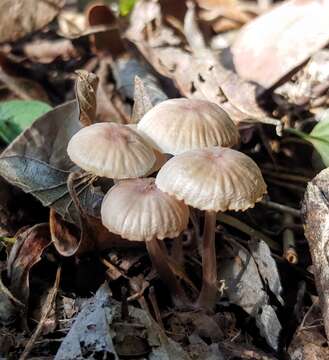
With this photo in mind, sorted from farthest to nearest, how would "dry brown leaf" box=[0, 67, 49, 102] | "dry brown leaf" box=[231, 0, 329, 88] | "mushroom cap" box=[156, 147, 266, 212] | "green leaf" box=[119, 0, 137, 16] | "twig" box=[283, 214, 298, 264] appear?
"green leaf" box=[119, 0, 137, 16], "dry brown leaf" box=[0, 67, 49, 102], "dry brown leaf" box=[231, 0, 329, 88], "twig" box=[283, 214, 298, 264], "mushroom cap" box=[156, 147, 266, 212]

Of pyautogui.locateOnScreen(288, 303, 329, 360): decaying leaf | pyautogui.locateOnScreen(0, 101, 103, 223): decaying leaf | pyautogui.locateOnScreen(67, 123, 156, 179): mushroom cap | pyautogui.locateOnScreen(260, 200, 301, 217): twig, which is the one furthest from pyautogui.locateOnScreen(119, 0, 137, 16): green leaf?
pyautogui.locateOnScreen(288, 303, 329, 360): decaying leaf

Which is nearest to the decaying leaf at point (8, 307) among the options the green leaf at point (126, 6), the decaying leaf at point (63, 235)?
the decaying leaf at point (63, 235)

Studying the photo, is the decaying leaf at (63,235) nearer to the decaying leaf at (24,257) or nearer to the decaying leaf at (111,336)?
the decaying leaf at (24,257)

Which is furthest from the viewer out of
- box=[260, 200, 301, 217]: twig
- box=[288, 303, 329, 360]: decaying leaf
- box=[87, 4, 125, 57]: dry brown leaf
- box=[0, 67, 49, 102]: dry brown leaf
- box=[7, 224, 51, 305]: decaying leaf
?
box=[87, 4, 125, 57]: dry brown leaf

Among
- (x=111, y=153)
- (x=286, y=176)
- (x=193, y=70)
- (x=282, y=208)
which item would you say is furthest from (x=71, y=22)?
(x=111, y=153)

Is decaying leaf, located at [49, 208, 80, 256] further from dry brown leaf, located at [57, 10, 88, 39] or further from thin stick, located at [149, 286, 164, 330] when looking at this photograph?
dry brown leaf, located at [57, 10, 88, 39]

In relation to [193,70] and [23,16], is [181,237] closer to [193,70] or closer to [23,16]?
[193,70]

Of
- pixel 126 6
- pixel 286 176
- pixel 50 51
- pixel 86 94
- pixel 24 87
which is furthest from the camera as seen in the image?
pixel 126 6
